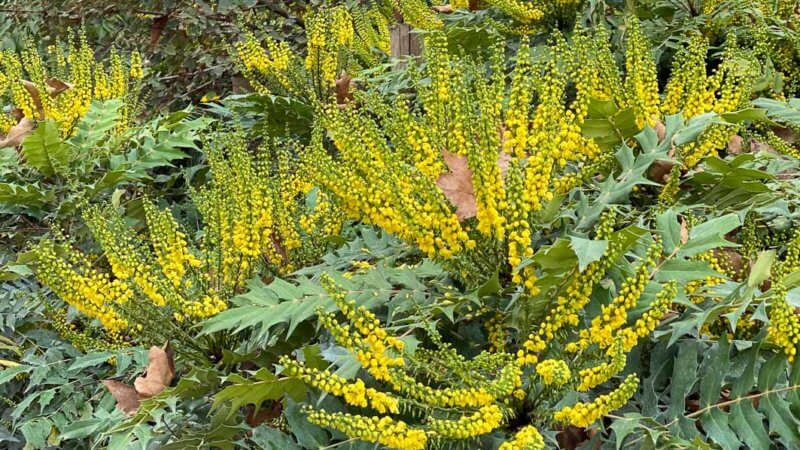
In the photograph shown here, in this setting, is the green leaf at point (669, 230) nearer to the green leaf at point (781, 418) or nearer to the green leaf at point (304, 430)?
the green leaf at point (781, 418)

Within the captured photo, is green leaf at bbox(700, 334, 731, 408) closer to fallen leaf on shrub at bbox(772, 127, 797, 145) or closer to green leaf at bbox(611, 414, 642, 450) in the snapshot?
green leaf at bbox(611, 414, 642, 450)

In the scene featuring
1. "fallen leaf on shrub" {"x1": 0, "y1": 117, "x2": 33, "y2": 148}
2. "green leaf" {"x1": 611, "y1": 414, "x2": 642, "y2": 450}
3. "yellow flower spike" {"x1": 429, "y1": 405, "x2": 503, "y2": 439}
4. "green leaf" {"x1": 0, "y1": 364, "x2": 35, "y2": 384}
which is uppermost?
"fallen leaf on shrub" {"x1": 0, "y1": 117, "x2": 33, "y2": 148}

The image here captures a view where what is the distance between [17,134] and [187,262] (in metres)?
1.51

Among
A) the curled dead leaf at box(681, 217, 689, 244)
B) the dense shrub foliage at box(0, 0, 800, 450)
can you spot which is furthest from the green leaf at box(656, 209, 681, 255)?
the curled dead leaf at box(681, 217, 689, 244)

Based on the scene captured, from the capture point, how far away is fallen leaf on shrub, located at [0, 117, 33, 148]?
355cm

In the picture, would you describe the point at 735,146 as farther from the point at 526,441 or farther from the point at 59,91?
the point at 59,91

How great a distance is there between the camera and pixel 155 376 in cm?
229

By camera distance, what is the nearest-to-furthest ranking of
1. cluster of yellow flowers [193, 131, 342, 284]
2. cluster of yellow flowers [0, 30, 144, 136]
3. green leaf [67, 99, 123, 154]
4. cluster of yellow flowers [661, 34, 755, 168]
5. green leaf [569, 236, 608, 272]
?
green leaf [569, 236, 608, 272], cluster of yellow flowers [661, 34, 755, 168], cluster of yellow flowers [193, 131, 342, 284], green leaf [67, 99, 123, 154], cluster of yellow flowers [0, 30, 144, 136]

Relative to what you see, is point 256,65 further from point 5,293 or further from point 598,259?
point 598,259

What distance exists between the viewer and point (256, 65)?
399 centimetres

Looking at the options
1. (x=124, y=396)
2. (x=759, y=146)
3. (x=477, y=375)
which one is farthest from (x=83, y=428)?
(x=759, y=146)

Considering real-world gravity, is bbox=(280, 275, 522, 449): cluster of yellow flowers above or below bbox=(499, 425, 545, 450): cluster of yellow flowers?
above

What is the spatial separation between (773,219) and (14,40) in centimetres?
617

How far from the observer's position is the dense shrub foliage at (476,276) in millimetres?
1674
